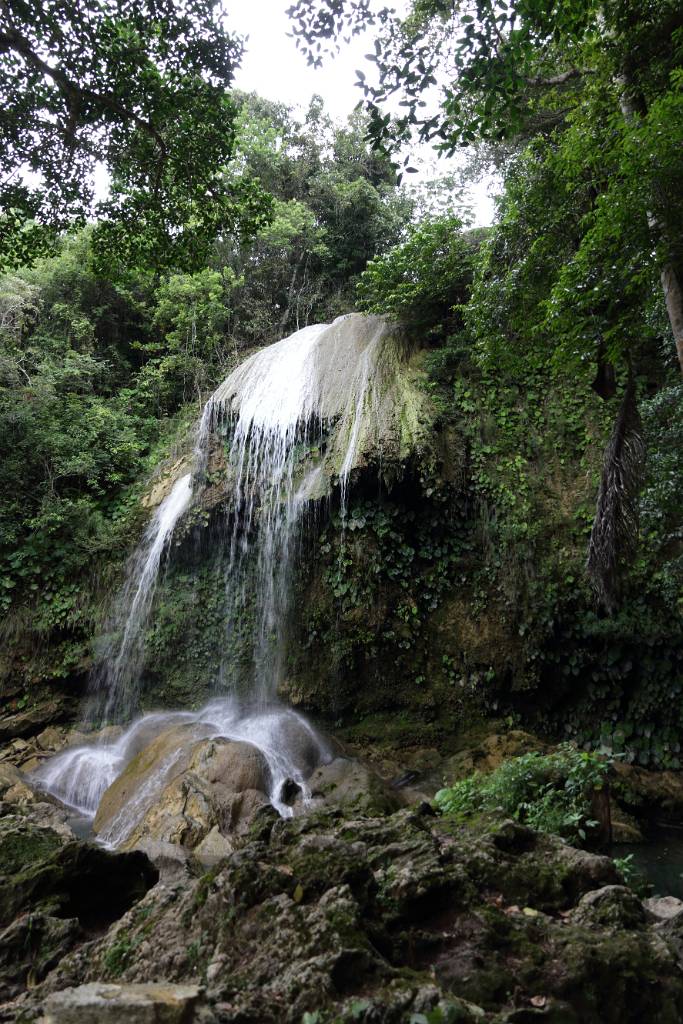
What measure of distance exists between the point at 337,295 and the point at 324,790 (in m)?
13.7

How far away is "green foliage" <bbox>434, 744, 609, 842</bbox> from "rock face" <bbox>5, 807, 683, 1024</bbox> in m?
1.59

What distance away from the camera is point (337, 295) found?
17.8 m

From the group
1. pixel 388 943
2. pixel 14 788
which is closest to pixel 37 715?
pixel 14 788

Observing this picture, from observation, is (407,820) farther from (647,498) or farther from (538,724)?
(538,724)

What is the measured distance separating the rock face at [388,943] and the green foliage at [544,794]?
62.5 inches

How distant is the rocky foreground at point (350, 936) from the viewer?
2.17m

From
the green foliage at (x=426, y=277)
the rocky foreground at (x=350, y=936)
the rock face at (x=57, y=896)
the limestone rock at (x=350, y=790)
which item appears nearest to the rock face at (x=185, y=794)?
the limestone rock at (x=350, y=790)

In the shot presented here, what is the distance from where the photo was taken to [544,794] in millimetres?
5352

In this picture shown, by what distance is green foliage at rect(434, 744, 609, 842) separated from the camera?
499 cm

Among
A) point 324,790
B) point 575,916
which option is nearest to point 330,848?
point 575,916

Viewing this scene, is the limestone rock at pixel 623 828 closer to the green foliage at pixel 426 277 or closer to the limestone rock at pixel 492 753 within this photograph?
the limestone rock at pixel 492 753

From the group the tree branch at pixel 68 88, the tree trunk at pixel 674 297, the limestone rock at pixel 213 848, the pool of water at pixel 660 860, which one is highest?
the tree branch at pixel 68 88

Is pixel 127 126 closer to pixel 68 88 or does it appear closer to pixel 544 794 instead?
pixel 68 88

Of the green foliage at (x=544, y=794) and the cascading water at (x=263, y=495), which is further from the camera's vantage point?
the cascading water at (x=263, y=495)
